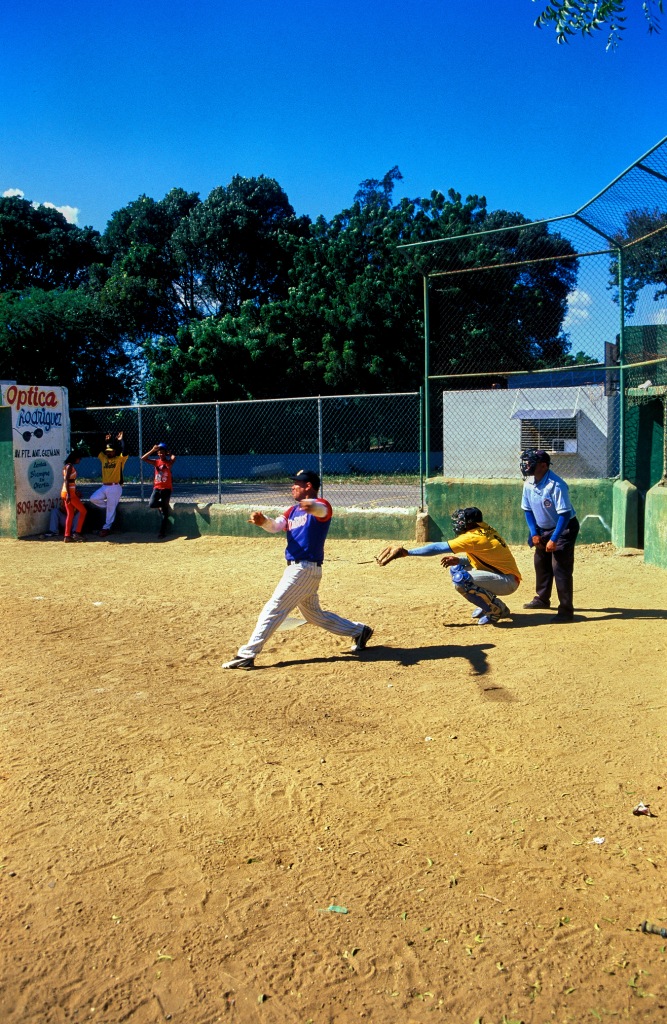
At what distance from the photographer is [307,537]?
20.3 feet

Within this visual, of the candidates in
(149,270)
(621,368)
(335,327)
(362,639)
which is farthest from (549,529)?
(149,270)

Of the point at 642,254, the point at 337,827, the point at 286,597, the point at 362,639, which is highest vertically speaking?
the point at 642,254

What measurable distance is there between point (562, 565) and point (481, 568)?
29.6 inches

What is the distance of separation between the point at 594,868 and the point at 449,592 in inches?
217

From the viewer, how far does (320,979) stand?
9.19 ft

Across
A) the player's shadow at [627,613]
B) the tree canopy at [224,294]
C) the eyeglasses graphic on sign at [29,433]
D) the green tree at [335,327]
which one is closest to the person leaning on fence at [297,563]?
the player's shadow at [627,613]

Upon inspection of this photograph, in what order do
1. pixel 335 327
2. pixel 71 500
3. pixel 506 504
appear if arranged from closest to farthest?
1. pixel 506 504
2. pixel 71 500
3. pixel 335 327

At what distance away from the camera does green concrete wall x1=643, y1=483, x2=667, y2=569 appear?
31.7 feet

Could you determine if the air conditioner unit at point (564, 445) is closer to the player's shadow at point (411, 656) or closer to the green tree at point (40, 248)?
the player's shadow at point (411, 656)

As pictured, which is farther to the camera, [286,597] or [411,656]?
[411,656]

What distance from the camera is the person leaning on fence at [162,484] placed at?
13.8m

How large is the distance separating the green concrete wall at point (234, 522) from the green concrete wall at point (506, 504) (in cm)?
49

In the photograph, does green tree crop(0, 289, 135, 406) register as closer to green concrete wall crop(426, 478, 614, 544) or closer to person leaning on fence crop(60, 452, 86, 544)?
person leaning on fence crop(60, 452, 86, 544)

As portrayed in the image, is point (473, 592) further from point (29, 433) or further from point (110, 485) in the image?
point (29, 433)
